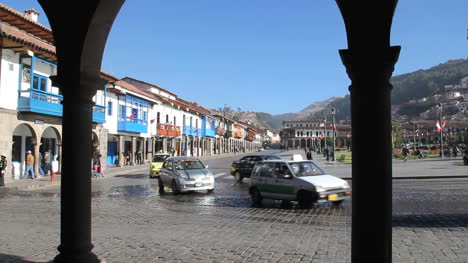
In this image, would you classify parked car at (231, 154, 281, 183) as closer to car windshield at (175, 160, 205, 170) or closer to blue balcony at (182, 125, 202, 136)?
car windshield at (175, 160, 205, 170)

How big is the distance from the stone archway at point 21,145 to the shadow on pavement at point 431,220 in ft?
68.2

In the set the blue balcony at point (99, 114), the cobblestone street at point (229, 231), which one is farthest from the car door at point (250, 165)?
the blue balcony at point (99, 114)

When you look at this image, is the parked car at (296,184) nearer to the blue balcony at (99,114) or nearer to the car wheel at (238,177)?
the car wheel at (238,177)

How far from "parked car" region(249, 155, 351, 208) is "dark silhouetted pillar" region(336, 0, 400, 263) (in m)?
7.68

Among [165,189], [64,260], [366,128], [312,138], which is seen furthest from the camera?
[312,138]

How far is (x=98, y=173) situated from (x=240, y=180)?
9608mm

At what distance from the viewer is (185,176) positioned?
1523cm

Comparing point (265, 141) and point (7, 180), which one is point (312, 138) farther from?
point (7, 180)

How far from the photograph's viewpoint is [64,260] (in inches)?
170

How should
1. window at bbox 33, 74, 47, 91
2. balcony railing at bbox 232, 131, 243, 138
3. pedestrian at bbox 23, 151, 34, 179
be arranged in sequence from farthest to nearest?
balcony railing at bbox 232, 131, 243, 138, window at bbox 33, 74, 47, 91, pedestrian at bbox 23, 151, 34, 179

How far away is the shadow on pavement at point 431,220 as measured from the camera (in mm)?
7984

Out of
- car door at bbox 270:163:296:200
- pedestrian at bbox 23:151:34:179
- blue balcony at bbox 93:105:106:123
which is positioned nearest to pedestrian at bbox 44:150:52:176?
pedestrian at bbox 23:151:34:179

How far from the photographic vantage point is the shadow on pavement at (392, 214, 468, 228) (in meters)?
7.98

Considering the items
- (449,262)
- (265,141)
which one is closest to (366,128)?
(449,262)
